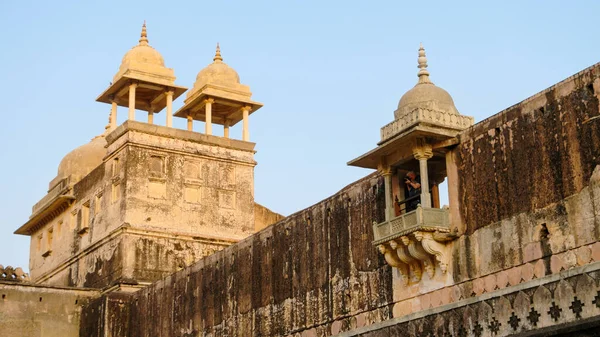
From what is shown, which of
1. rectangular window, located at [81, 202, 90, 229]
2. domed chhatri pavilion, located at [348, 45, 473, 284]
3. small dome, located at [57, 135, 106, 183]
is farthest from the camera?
small dome, located at [57, 135, 106, 183]

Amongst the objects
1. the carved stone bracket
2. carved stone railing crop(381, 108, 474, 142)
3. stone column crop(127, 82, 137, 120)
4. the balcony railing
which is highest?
stone column crop(127, 82, 137, 120)

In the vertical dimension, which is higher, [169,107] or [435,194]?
[169,107]

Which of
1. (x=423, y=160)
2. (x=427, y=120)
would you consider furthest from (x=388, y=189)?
(x=427, y=120)

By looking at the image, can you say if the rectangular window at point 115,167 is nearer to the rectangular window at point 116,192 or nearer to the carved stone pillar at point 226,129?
the rectangular window at point 116,192

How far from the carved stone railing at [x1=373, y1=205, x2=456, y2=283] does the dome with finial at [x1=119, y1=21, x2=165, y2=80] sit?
47.4ft

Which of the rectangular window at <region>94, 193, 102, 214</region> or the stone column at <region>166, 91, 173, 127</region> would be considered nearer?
the stone column at <region>166, 91, 173, 127</region>

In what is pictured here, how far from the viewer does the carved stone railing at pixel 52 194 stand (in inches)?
1156

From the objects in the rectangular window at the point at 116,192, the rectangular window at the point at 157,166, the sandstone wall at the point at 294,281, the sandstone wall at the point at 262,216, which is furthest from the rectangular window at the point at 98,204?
the sandstone wall at the point at 294,281

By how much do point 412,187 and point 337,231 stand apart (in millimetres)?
2435

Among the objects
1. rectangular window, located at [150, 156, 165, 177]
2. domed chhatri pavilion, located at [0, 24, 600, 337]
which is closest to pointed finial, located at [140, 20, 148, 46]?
domed chhatri pavilion, located at [0, 24, 600, 337]

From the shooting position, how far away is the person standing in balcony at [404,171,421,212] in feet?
46.0

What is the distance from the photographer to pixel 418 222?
13.3 metres

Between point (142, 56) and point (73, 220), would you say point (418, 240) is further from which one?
point (73, 220)

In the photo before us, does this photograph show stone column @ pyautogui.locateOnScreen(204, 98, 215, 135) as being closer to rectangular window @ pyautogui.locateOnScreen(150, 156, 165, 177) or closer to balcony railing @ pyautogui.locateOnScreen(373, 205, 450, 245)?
rectangular window @ pyautogui.locateOnScreen(150, 156, 165, 177)
